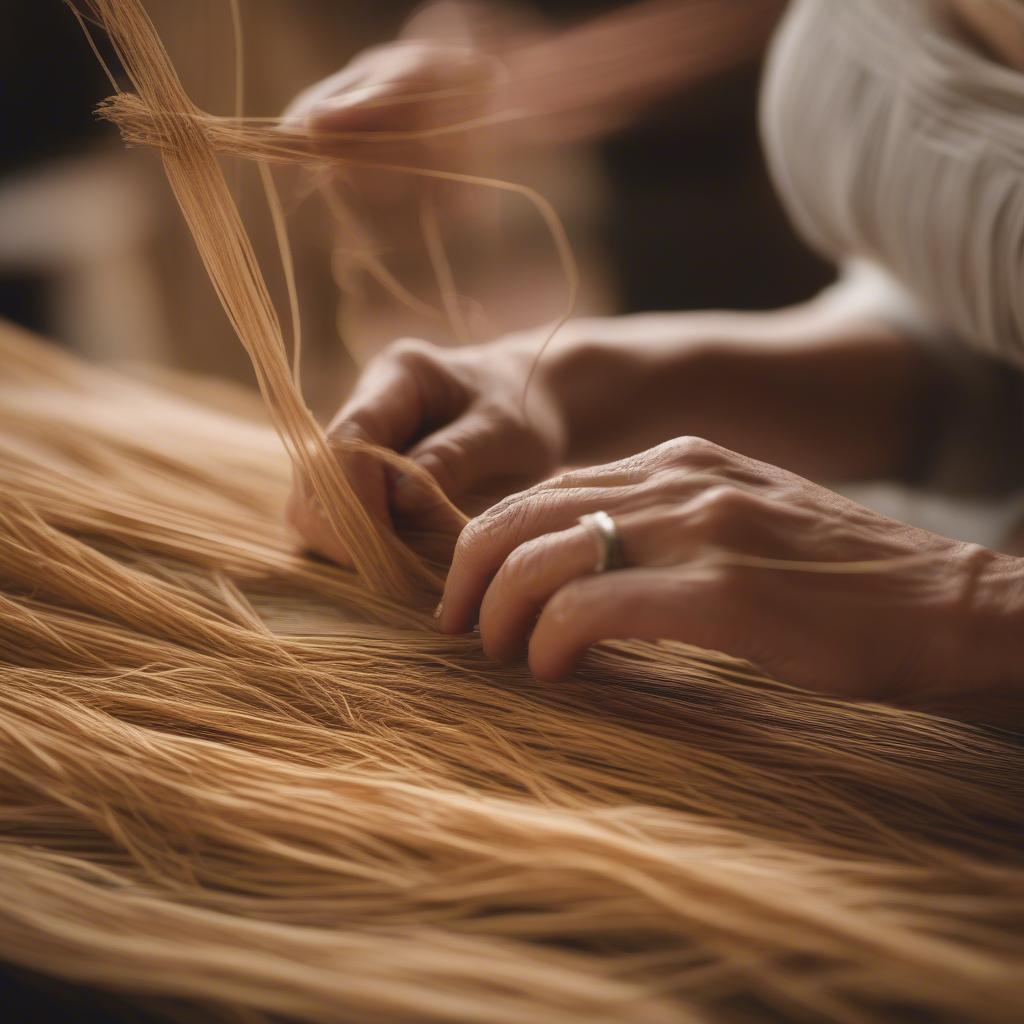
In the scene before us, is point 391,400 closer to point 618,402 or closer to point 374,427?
point 374,427

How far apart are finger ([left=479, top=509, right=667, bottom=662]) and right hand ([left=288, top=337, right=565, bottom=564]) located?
0.39ft

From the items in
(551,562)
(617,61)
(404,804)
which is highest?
(617,61)

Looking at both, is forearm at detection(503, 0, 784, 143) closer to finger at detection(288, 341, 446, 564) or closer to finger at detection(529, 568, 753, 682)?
finger at detection(288, 341, 446, 564)

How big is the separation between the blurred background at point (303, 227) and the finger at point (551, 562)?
1033 millimetres

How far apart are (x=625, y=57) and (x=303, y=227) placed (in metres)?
0.57

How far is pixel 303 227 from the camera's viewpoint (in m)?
1.33

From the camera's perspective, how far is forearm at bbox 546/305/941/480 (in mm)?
766

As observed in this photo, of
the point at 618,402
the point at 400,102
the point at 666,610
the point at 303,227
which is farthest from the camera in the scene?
the point at 303,227

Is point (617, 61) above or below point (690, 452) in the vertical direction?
above

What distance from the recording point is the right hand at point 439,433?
533 mm

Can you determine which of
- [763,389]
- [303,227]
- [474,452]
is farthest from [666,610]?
[303,227]

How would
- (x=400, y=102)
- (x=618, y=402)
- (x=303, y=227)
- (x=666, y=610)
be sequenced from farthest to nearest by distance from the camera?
(x=303, y=227)
(x=618, y=402)
(x=400, y=102)
(x=666, y=610)

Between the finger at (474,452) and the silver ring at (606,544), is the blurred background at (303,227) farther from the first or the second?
the silver ring at (606,544)

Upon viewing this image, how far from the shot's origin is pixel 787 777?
1.37 ft
